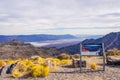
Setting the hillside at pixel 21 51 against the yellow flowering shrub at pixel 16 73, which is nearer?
the yellow flowering shrub at pixel 16 73

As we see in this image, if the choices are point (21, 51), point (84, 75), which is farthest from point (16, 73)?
point (21, 51)

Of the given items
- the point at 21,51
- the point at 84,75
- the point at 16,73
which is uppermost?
the point at 16,73

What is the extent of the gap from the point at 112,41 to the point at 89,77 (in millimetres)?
175097

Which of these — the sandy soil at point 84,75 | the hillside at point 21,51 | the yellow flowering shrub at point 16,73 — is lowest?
the hillside at point 21,51

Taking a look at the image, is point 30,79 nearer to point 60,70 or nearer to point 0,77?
point 0,77

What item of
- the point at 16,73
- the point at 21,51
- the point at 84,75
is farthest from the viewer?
the point at 21,51

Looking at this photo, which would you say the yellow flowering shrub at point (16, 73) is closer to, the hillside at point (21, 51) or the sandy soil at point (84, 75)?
the sandy soil at point (84, 75)

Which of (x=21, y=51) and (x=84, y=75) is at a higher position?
(x=84, y=75)

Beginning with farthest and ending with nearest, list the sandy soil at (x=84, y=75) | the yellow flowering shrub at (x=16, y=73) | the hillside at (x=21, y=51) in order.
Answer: the hillside at (x=21, y=51)
the yellow flowering shrub at (x=16, y=73)
the sandy soil at (x=84, y=75)

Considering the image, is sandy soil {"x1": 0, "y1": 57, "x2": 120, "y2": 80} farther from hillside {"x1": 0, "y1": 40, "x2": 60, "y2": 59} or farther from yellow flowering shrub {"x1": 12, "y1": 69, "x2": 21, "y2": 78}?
hillside {"x1": 0, "y1": 40, "x2": 60, "y2": 59}

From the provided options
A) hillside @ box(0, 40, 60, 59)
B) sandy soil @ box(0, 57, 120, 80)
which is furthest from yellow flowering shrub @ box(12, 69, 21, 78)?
hillside @ box(0, 40, 60, 59)

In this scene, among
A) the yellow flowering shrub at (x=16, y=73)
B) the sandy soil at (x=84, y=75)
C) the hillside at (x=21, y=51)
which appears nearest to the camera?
the sandy soil at (x=84, y=75)

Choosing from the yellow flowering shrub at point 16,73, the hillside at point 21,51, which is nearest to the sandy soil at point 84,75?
the yellow flowering shrub at point 16,73

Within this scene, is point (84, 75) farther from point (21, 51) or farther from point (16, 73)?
point (21, 51)
